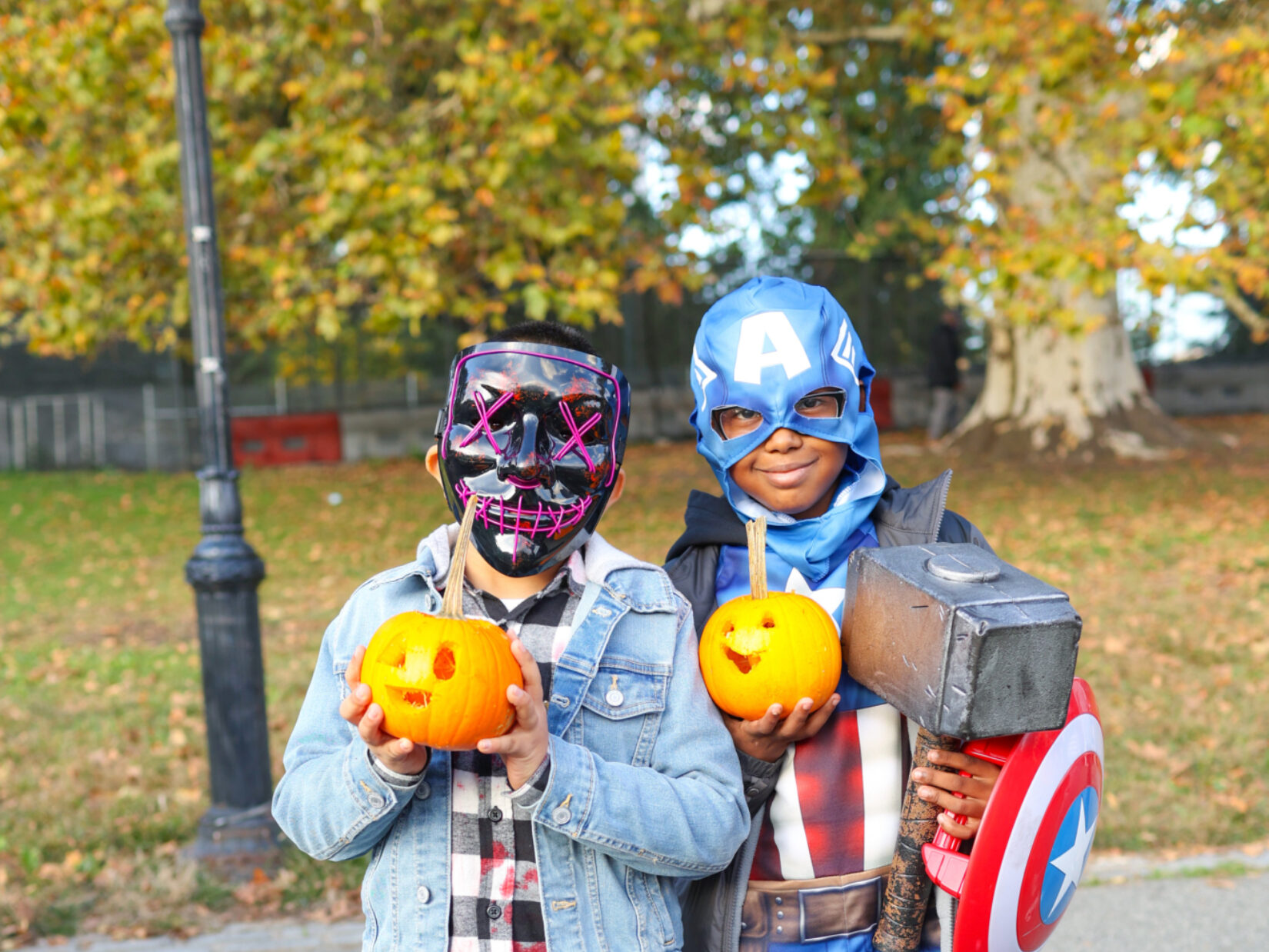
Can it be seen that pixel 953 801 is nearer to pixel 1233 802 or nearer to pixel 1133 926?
pixel 1133 926

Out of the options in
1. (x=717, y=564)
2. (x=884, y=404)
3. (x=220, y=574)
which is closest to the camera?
(x=717, y=564)

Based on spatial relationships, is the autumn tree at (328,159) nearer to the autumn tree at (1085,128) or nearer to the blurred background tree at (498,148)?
the blurred background tree at (498,148)

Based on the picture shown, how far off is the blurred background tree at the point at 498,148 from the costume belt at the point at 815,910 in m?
6.11

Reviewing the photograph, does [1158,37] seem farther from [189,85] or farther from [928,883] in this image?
[928,883]

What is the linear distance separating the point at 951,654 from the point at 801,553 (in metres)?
0.59

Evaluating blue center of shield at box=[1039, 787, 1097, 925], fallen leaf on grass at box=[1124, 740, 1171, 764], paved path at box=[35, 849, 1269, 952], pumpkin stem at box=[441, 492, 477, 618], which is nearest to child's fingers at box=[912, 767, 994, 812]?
blue center of shield at box=[1039, 787, 1097, 925]

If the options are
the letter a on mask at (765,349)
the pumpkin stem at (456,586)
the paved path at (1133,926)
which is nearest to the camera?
the pumpkin stem at (456,586)

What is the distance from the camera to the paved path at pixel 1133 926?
12.4ft

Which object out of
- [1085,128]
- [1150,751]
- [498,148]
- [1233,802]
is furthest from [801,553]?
[1085,128]

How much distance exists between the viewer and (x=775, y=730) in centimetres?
197

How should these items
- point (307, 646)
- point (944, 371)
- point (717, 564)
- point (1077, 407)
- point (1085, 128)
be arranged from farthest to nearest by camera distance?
1. point (944, 371)
2. point (1077, 407)
3. point (1085, 128)
4. point (307, 646)
5. point (717, 564)

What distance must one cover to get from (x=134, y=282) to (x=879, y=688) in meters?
9.45

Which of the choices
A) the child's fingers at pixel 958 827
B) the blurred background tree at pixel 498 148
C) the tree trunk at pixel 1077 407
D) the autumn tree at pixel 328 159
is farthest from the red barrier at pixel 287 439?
the child's fingers at pixel 958 827

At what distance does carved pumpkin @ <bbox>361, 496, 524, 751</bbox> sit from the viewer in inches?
64.0
